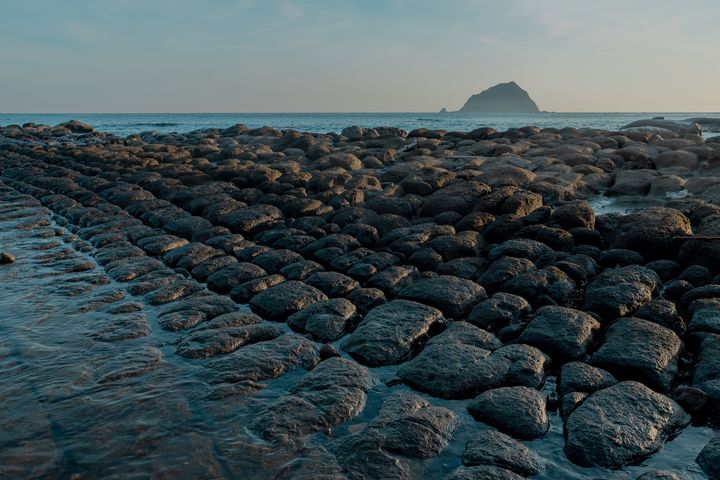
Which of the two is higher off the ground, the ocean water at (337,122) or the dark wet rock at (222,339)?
the ocean water at (337,122)

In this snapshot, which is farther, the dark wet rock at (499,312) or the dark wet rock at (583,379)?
the dark wet rock at (499,312)

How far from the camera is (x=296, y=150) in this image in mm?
19203

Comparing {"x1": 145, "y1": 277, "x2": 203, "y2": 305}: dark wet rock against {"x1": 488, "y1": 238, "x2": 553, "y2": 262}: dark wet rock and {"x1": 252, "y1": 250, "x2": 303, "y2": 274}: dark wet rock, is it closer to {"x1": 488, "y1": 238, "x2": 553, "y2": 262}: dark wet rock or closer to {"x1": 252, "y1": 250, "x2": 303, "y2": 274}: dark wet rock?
{"x1": 252, "y1": 250, "x2": 303, "y2": 274}: dark wet rock

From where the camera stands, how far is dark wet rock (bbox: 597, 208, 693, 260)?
747 cm

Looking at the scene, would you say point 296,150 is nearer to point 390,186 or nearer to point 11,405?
point 390,186

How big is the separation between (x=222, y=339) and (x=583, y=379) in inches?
133

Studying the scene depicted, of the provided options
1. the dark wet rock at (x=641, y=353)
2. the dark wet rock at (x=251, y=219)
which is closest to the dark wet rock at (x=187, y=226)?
the dark wet rock at (x=251, y=219)

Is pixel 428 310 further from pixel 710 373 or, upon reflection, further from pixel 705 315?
pixel 705 315

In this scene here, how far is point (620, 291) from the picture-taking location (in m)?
6.11

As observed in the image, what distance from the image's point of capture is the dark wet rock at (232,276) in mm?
7203

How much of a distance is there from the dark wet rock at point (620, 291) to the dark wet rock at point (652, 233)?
0.95m

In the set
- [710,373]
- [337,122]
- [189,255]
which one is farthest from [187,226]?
[337,122]

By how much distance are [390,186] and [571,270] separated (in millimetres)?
5674

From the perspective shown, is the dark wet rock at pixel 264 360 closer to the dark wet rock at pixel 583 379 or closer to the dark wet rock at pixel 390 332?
Answer: the dark wet rock at pixel 390 332
